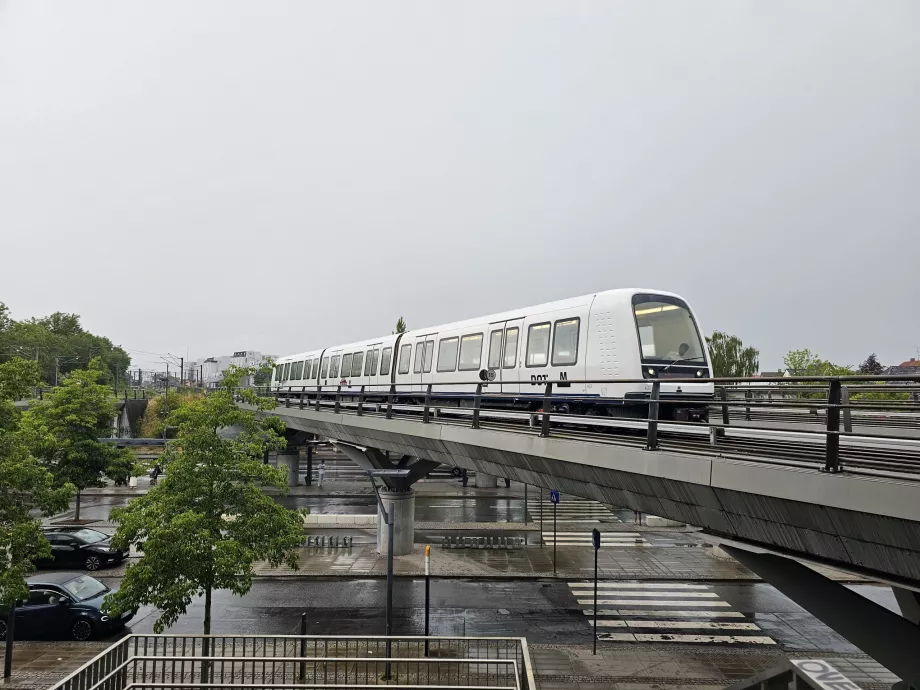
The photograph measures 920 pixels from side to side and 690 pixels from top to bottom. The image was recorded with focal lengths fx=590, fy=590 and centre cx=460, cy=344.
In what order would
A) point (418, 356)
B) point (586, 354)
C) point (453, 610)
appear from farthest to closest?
point (418, 356) → point (453, 610) → point (586, 354)

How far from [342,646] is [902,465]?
12.2 meters

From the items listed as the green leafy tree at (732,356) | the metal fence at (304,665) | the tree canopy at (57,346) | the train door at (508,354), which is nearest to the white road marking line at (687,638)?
the metal fence at (304,665)

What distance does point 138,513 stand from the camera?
11.9m

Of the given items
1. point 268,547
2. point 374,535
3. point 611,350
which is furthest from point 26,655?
point 611,350

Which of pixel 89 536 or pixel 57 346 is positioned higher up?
pixel 57 346

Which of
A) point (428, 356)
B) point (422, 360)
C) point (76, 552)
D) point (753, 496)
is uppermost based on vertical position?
point (428, 356)

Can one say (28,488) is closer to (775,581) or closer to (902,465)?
(775,581)

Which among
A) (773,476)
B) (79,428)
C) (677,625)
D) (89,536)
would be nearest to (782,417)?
(677,625)

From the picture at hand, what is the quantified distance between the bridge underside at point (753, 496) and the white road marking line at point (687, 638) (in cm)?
620

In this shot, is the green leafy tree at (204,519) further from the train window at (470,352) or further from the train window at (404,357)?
the train window at (404,357)

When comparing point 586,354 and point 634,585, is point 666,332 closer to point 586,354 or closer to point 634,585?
point 586,354

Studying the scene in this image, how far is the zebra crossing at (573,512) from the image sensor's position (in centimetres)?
2900

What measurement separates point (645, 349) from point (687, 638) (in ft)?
24.4

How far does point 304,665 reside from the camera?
10484 millimetres
